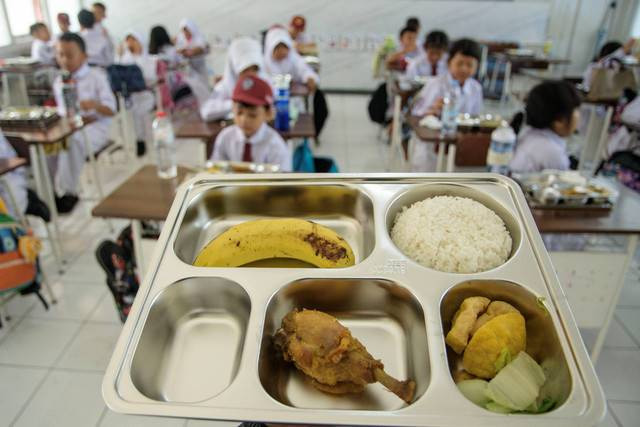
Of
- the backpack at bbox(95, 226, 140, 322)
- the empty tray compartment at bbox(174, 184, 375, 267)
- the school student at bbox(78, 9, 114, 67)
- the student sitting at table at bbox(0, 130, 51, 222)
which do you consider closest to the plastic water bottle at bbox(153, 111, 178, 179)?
the backpack at bbox(95, 226, 140, 322)

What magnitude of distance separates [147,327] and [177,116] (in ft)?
18.9

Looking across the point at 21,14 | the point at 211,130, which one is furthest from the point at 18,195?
the point at 21,14

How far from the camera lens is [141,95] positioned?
5.27 m

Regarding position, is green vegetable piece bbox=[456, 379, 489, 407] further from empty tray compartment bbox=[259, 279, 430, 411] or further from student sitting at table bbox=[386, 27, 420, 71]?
student sitting at table bbox=[386, 27, 420, 71]

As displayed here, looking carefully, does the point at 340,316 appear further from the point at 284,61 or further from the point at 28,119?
the point at 284,61

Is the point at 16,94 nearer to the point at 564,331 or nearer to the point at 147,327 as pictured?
the point at 147,327

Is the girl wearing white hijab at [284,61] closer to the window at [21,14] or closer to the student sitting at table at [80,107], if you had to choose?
the student sitting at table at [80,107]

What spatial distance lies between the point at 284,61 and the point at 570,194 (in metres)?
3.64

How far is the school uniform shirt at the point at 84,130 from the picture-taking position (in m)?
3.79

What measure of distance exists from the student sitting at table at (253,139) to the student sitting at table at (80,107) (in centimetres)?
162

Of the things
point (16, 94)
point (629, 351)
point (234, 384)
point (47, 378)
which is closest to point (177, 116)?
point (16, 94)

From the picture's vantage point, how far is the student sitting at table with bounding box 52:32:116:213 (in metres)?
3.81

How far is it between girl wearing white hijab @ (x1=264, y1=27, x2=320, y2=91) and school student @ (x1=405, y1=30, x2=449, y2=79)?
43.7 inches

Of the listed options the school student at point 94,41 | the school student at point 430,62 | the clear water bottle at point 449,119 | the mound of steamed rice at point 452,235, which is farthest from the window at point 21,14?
the mound of steamed rice at point 452,235
